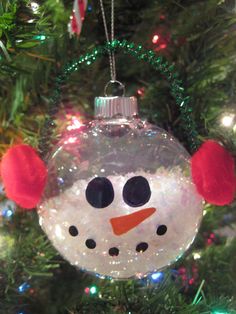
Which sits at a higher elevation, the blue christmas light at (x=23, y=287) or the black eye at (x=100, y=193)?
the black eye at (x=100, y=193)

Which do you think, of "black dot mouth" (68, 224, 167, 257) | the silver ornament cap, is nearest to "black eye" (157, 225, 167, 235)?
"black dot mouth" (68, 224, 167, 257)

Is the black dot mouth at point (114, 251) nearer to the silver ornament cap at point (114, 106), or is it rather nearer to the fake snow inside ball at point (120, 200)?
the fake snow inside ball at point (120, 200)

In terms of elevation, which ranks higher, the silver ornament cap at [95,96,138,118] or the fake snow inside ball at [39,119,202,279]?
the silver ornament cap at [95,96,138,118]

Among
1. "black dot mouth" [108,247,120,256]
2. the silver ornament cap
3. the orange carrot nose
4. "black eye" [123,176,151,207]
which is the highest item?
the silver ornament cap

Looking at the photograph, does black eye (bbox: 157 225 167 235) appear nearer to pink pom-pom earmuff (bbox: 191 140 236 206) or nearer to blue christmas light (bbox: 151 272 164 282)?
pink pom-pom earmuff (bbox: 191 140 236 206)

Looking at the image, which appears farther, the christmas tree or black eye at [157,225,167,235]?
the christmas tree

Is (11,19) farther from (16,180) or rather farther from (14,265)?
(14,265)

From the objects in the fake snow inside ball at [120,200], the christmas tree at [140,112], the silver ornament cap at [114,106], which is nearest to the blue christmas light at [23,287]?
the christmas tree at [140,112]

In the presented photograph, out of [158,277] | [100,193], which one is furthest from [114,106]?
[158,277]

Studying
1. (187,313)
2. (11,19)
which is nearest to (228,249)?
(187,313)
